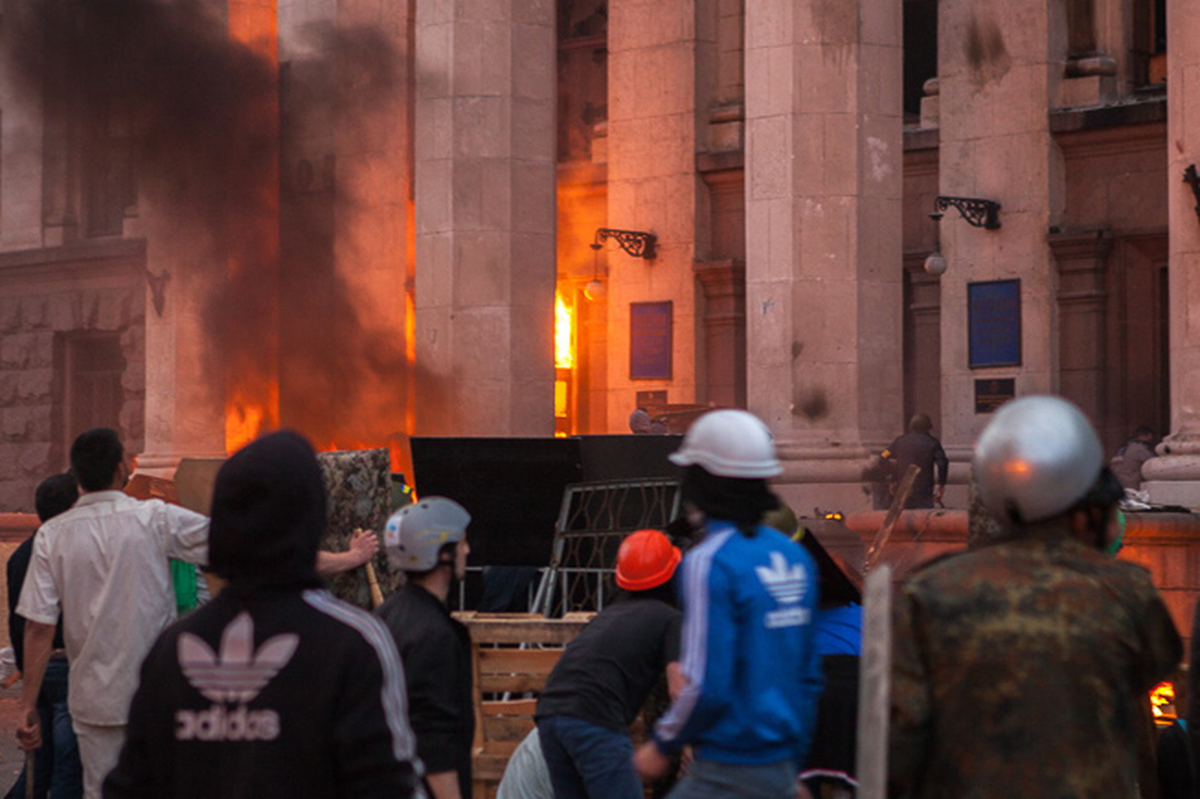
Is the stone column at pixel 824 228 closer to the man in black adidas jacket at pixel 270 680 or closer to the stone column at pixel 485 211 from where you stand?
the stone column at pixel 485 211

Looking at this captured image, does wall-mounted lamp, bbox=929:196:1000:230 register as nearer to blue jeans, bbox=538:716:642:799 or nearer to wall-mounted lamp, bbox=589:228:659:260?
wall-mounted lamp, bbox=589:228:659:260

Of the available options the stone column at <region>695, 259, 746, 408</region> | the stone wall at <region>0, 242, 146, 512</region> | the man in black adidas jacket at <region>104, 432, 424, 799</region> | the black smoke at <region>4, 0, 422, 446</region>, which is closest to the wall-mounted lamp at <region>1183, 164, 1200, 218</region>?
the stone column at <region>695, 259, 746, 408</region>

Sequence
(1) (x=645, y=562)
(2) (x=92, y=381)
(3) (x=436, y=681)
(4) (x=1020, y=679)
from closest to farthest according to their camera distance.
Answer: (4) (x=1020, y=679) → (3) (x=436, y=681) → (1) (x=645, y=562) → (2) (x=92, y=381)

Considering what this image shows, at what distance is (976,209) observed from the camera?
61.5 feet

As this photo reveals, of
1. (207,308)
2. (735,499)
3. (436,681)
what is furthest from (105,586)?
(207,308)

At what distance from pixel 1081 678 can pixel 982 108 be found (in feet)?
53.5

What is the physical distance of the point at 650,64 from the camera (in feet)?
70.9

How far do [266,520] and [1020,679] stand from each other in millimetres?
1339

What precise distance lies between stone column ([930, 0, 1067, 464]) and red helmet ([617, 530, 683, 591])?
12.6 meters

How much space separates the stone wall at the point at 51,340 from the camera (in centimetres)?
2714

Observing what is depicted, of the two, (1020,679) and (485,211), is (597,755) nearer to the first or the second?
(1020,679)

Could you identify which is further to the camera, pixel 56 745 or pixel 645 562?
pixel 56 745

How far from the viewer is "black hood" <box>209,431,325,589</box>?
10.8 feet

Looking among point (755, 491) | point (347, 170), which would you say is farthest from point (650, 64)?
point (755, 491)
